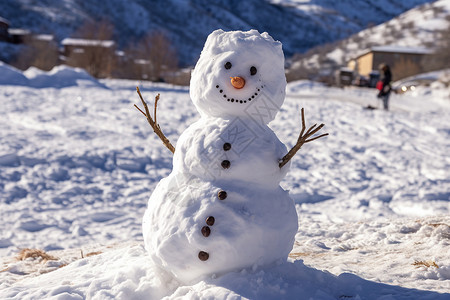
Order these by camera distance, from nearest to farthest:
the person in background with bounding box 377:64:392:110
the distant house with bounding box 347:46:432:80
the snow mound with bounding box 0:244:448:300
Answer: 1. the snow mound with bounding box 0:244:448:300
2. the person in background with bounding box 377:64:392:110
3. the distant house with bounding box 347:46:432:80

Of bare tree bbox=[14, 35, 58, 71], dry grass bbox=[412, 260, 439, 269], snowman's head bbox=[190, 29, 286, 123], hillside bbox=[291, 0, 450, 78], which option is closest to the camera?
snowman's head bbox=[190, 29, 286, 123]

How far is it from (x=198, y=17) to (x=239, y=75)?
93.6 m

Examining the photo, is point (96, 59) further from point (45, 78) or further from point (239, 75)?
point (239, 75)

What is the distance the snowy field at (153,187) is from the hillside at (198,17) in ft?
49.6

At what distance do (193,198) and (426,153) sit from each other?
7.61 m

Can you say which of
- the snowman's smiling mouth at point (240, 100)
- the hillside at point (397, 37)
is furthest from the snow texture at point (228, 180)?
the hillside at point (397, 37)

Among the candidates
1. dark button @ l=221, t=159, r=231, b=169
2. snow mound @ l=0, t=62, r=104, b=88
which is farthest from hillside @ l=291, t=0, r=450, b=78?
dark button @ l=221, t=159, r=231, b=169

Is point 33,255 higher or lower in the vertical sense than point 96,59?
lower

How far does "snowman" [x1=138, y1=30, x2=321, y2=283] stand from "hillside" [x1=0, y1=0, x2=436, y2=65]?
2245 cm

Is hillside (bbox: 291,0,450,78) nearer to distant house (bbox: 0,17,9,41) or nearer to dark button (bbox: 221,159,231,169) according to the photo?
distant house (bbox: 0,17,9,41)

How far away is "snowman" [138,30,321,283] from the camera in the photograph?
2309 mm

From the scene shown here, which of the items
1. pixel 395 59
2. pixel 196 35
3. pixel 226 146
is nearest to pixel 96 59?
pixel 226 146

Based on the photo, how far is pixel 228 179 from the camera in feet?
7.91

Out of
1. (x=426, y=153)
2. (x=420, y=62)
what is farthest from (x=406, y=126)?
(x=420, y=62)
